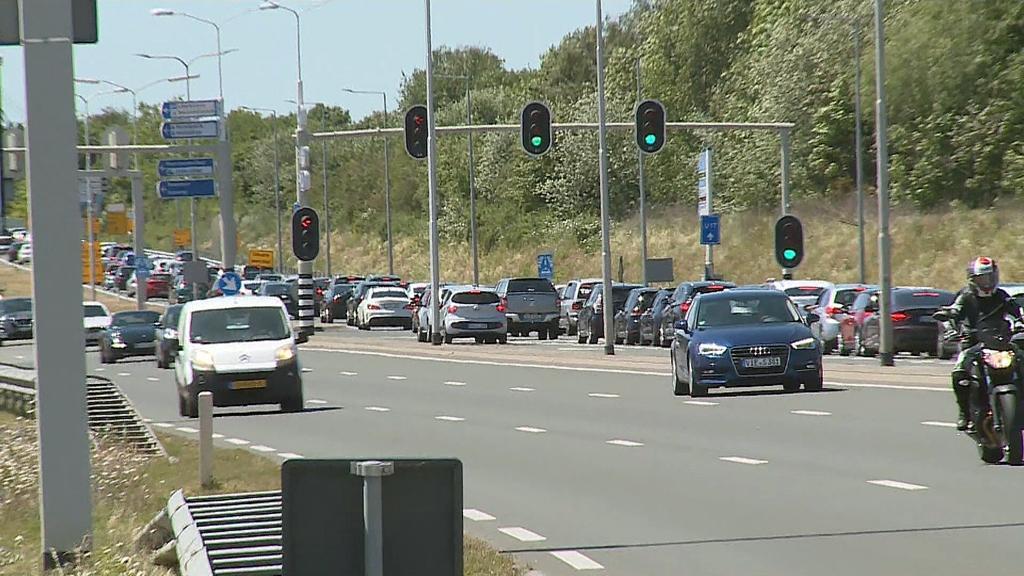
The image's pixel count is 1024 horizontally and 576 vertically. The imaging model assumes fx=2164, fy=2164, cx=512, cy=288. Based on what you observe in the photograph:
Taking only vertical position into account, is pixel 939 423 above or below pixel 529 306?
below

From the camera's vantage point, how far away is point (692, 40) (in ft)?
355

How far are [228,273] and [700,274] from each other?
31239 millimetres

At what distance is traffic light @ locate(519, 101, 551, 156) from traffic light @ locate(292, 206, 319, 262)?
463 inches

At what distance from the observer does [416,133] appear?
157 feet

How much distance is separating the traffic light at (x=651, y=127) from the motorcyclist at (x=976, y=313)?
88.4 feet

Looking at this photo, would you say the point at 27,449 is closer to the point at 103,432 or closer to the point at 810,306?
the point at 103,432

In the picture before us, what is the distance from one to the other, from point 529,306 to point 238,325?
3498cm

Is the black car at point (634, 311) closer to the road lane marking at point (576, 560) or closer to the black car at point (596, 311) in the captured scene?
the black car at point (596, 311)

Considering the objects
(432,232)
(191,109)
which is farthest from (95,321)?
(191,109)

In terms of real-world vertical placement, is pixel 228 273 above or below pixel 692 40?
below

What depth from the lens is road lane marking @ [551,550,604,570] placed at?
39.9 ft

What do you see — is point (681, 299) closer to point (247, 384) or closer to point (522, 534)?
point (247, 384)

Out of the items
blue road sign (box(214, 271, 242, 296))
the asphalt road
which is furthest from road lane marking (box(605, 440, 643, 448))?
blue road sign (box(214, 271, 242, 296))

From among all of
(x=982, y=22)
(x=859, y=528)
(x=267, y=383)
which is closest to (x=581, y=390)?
(x=267, y=383)
